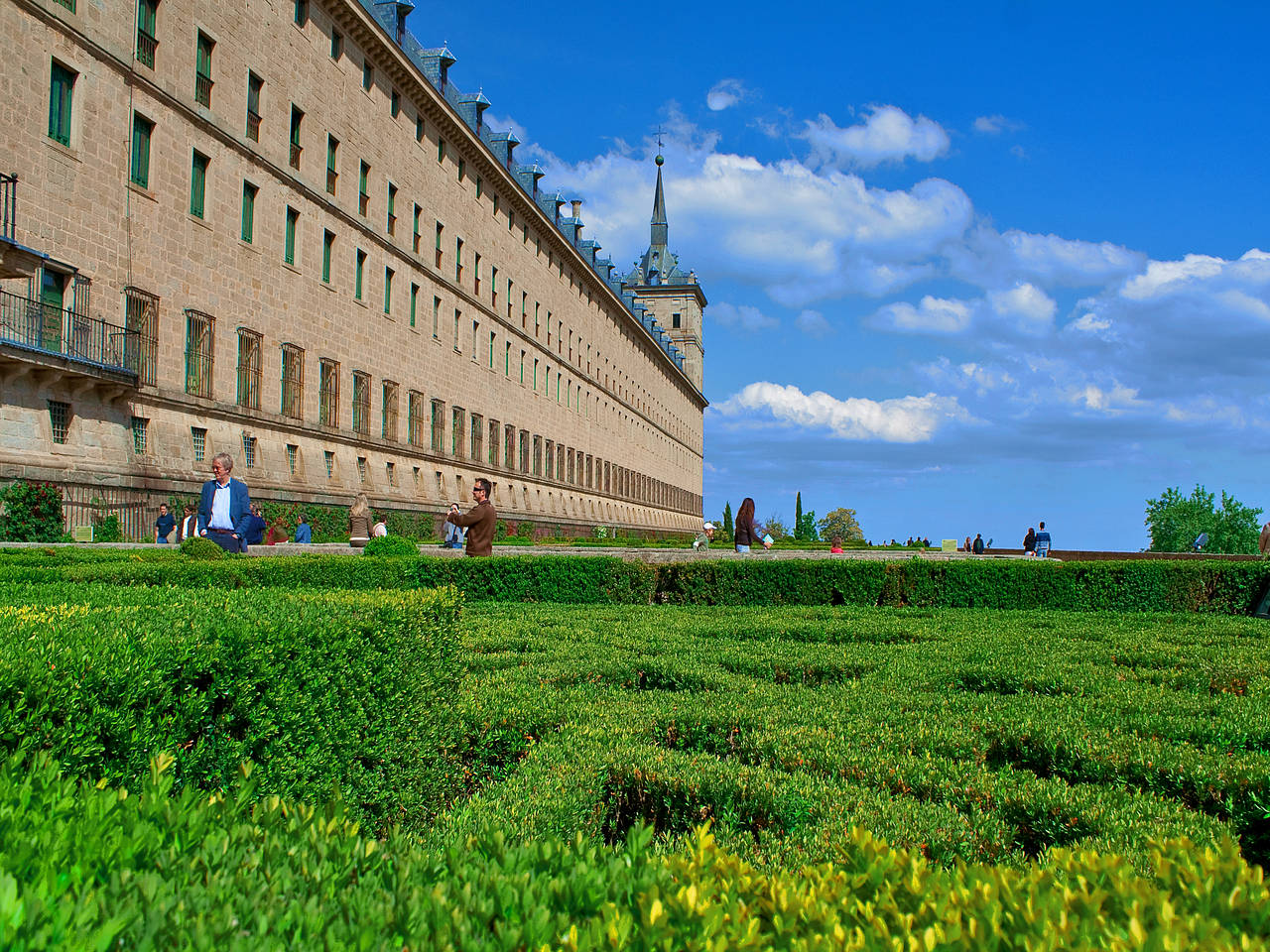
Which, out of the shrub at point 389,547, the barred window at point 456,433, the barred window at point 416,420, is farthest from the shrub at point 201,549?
the barred window at point 456,433

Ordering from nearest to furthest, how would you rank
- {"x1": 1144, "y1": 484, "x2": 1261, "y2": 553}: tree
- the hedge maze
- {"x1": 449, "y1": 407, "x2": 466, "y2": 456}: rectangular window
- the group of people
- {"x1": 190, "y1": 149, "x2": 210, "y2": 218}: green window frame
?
1. the hedge maze
2. the group of people
3. {"x1": 190, "y1": 149, "x2": 210, "y2": 218}: green window frame
4. {"x1": 449, "y1": 407, "x2": 466, "y2": 456}: rectangular window
5. {"x1": 1144, "y1": 484, "x2": 1261, "y2": 553}: tree

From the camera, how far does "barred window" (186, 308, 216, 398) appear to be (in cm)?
2577

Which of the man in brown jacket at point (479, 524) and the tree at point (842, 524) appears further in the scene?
the tree at point (842, 524)

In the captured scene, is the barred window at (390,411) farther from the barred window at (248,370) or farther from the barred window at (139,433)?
the barred window at (139,433)

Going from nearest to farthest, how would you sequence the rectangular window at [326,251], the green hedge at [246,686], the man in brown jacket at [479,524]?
the green hedge at [246,686] < the man in brown jacket at [479,524] < the rectangular window at [326,251]

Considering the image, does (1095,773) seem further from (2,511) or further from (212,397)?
(212,397)

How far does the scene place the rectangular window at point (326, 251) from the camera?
32.7 m

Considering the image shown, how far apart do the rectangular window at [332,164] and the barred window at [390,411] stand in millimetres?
7647

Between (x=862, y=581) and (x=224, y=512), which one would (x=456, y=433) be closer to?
(x=862, y=581)

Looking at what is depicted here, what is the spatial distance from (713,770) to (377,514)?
31.2m

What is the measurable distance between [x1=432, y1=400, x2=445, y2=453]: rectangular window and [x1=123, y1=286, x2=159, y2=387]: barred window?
664 inches

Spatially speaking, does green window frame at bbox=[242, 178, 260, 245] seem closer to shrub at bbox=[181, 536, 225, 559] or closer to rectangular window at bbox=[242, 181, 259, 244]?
rectangular window at bbox=[242, 181, 259, 244]

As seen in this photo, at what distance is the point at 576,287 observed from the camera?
63062 mm

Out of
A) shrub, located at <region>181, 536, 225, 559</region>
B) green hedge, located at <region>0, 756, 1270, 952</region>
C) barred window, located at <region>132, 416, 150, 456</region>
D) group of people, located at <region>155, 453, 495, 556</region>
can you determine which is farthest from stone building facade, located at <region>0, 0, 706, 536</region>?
green hedge, located at <region>0, 756, 1270, 952</region>
